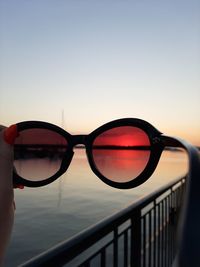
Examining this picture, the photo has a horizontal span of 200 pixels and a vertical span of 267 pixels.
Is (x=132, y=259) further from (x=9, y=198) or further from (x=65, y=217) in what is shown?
(x=65, y=217)

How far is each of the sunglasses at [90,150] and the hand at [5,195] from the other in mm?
114

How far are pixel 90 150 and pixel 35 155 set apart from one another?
0.20 m

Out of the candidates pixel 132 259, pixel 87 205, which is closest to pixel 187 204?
pixel 132 259

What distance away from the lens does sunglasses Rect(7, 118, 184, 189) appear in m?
0.85

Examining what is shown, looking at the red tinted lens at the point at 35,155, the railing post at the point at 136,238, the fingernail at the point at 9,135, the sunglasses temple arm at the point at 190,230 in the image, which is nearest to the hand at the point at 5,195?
the fingernail at the point at 9,135

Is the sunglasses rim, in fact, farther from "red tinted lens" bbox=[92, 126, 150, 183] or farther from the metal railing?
the metal railing

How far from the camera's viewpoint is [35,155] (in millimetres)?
1081

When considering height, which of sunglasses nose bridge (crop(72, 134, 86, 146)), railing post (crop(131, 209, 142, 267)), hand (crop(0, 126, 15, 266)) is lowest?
railing post (crop(131, 209, 142, 267))

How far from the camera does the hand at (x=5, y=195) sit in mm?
657

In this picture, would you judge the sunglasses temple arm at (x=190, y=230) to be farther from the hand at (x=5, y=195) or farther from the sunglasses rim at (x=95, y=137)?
the sunglasses rim at (x=95, y=137)

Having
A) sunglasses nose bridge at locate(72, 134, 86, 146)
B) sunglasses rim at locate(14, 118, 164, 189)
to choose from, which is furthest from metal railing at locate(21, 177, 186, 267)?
sunglasses nose bridge at locate(72, 134, 86, 146)

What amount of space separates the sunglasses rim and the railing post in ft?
5.25

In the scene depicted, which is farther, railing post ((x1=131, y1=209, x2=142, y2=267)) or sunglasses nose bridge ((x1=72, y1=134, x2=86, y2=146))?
railing post ((x1=131, y1=209, x2=142, y2=267))

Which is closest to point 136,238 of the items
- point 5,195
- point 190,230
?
point 5,195
